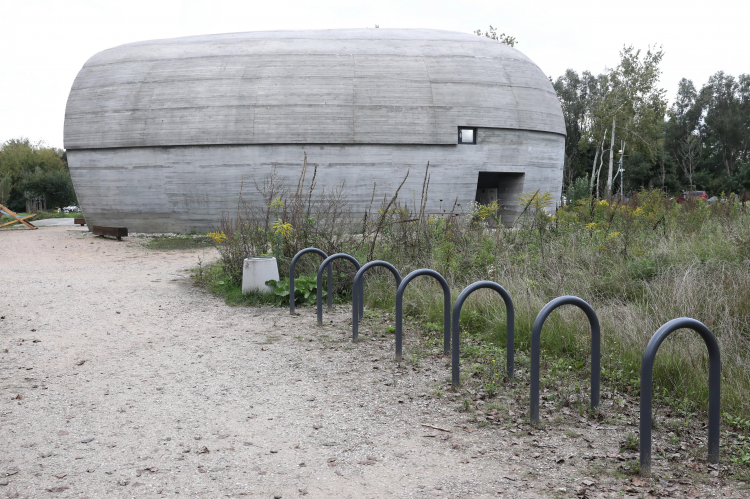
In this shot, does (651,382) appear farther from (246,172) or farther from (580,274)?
(246,172)

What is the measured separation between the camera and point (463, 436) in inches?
151

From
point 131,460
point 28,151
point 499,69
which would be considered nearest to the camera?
point 131,460

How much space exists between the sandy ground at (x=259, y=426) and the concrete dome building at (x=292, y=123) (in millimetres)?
12223

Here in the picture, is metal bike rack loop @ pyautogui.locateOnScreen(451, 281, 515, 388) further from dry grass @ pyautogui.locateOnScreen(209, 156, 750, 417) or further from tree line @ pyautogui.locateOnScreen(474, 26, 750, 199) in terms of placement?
→ tree line @ pyautogui.locateOnScreen(474, 26, 750, 199)

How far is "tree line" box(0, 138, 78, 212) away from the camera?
41.3 meters

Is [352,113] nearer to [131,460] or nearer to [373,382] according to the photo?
[373,382]

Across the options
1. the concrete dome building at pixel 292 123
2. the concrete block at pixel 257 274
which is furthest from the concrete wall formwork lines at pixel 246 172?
the concrete block at pixel 257 274

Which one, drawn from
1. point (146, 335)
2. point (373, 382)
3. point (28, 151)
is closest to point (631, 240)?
point (373, 382)

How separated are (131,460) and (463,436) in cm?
212

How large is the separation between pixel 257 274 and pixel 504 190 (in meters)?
15.1

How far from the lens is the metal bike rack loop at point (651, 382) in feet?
10.3

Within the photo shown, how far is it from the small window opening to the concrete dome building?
4cm

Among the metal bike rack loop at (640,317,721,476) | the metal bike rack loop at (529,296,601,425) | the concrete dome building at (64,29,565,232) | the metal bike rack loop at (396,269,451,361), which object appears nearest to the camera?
the metal bike rack loop at (640,317,721,476)

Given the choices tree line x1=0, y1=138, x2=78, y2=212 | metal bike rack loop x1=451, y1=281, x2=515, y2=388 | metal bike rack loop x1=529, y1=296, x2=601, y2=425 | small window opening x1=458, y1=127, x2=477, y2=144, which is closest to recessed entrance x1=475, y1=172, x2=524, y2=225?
small window opening x1=458, y1=127, x2=477, y2=144
